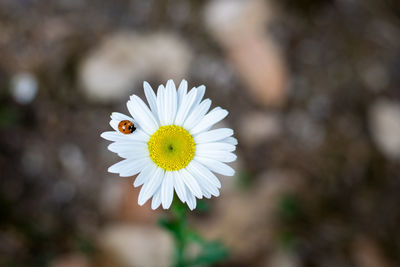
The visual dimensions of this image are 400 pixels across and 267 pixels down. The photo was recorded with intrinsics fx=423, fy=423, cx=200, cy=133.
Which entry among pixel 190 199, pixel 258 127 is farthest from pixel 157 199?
pixel 258 127

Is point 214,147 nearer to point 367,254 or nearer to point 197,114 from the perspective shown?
point 197,114

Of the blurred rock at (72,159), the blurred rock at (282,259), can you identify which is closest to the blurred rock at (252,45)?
the blurred rock at (282,259)

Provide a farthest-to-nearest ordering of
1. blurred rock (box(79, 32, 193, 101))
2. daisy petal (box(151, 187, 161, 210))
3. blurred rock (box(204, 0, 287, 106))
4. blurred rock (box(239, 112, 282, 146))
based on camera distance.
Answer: blurred rock (box(204, 0, 287, 106)) < blurred rock (box(239, 112, 282, 146)) < blurred rock (box(79, 32, 193, 101)) < daisy petal (box(151, 187, 161, 210))

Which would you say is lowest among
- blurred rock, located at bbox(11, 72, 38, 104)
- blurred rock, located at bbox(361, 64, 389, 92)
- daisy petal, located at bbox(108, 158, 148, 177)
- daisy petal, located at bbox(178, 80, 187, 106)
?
daisy petal, located at bbox(108, 158, 148, 177)

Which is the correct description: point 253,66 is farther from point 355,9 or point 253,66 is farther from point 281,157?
point 355,9

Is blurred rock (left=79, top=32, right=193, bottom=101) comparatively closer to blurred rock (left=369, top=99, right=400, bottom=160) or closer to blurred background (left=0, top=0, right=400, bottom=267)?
blurred background (left=0, top=0, right=400, bottom=267)

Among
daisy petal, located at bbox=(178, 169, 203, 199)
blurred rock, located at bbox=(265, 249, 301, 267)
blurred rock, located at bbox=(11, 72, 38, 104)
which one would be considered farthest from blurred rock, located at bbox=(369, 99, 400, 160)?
blurred rock, located at bbox=(11, 72, 38, 104)

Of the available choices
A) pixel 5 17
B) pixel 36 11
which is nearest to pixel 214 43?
pixel 36 11

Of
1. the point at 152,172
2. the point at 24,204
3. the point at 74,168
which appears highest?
the point at 74,168
